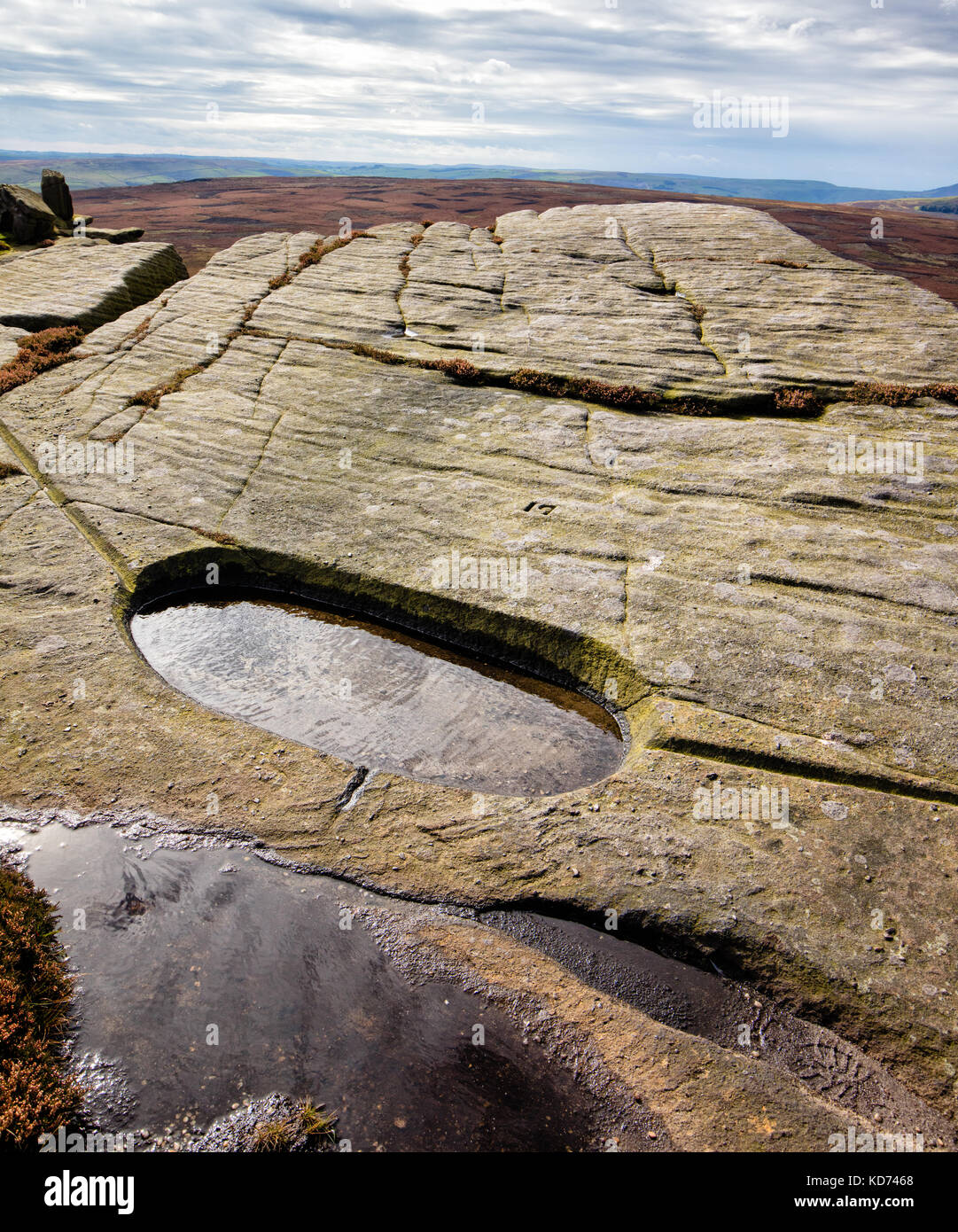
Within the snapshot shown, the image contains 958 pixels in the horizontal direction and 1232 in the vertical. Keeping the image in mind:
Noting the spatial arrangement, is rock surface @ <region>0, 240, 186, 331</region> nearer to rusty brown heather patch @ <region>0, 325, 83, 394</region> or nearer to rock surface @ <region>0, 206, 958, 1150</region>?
rusty brown heather patch @ <region>0, 325, 83, 394</region>

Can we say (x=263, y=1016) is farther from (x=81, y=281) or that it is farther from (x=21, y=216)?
(x=21, y=216)

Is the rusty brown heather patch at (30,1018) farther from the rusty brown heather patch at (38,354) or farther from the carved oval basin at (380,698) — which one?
the rusty brown heather patch at (38,354)

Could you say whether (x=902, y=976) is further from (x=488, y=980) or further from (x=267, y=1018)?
(x=267, y=1018)

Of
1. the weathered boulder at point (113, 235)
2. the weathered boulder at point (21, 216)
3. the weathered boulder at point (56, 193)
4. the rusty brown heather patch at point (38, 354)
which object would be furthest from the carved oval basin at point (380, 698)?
the weathered boulder at point (56, 193)

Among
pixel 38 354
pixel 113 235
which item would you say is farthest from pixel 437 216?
pixel 38 354

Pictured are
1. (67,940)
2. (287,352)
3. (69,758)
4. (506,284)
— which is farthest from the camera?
(506,284)

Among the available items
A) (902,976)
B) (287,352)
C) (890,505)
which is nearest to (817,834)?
(902,976)
